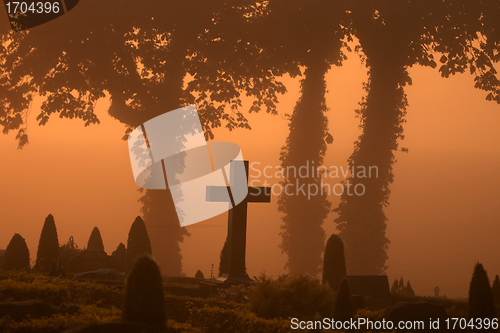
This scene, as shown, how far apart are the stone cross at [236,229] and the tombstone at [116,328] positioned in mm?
6108

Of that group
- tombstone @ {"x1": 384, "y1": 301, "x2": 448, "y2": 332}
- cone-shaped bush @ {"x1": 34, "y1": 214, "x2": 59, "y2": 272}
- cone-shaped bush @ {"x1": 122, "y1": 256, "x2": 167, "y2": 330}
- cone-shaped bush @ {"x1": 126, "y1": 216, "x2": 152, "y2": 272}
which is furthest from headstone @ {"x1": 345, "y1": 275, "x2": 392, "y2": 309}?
cone-shaped bush @ {"x1": 34, "y1": 214, "x2": 59, "y2": 272}

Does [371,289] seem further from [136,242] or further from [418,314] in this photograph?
[136,242]

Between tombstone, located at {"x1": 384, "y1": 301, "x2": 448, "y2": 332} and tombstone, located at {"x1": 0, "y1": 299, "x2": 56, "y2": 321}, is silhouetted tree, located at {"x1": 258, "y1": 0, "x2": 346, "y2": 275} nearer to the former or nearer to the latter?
tombstone, located at {"x1": 384, "y1": 301, "x2": 448, "y2": 332}

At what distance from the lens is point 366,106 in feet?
78.7

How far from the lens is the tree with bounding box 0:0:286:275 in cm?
2369

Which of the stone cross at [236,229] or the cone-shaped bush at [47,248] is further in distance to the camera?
the cone-shaped bush at [47,248]

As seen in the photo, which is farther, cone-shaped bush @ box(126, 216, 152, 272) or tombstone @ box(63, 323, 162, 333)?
cone-shaped bush @ box(126, 216, 152, 272)

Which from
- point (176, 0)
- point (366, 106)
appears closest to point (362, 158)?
point (366, 106)

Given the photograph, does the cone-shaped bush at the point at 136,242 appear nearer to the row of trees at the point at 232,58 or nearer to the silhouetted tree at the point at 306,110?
the row of trees at the point at 232,58

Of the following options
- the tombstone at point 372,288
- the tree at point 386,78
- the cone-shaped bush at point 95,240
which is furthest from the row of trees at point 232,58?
the tombstone at point 372,288

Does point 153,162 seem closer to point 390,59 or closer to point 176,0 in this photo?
point 176,0

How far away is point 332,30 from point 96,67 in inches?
460

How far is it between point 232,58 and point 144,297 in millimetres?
18044

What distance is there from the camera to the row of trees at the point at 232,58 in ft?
76.8
